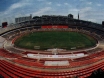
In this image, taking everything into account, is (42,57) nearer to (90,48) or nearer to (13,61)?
(13,61)

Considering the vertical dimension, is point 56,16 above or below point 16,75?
above

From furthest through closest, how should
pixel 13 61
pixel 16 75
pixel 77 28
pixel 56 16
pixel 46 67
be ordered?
pixel 56 16, pixel 77 28, pixel 13 61, pixel 46 67, pixel 16 75

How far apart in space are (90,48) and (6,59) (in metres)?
28.0

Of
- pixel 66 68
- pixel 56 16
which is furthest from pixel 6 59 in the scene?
pixel 56 16

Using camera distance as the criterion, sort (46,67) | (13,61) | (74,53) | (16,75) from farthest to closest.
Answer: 1. (74,53)
2. (13,61)
3. (46,67)
4. (16,75)

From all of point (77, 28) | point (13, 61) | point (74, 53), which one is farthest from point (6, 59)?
point (77, 28)

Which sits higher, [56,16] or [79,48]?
[56,16]

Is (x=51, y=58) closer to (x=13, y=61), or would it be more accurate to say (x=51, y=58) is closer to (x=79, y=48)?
(x=13, y=61)

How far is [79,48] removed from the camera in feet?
180

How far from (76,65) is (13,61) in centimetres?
1609

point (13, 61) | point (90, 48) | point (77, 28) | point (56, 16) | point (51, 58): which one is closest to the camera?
point (13, 61)

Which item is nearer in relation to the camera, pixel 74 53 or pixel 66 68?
pixel 66 68

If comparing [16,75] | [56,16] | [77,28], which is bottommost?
[16,75]

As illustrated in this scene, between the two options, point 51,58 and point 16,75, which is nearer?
point 16,75
